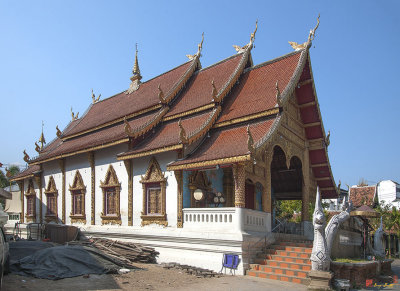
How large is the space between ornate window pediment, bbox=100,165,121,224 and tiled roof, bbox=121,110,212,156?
Result: 4.93 ft

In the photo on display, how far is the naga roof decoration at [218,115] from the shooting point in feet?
36.1

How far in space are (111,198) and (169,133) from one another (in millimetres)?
3217

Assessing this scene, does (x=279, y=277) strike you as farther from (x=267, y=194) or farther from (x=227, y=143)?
(x=227, y=143)

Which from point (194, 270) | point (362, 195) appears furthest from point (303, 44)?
point (362, 195)

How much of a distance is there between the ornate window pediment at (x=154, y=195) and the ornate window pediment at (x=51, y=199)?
19.5 feet

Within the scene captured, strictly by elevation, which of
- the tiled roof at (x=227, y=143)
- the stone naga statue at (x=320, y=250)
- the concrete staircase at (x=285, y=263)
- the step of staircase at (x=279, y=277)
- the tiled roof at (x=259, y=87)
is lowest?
the step of staircase at (x=279, y=277)

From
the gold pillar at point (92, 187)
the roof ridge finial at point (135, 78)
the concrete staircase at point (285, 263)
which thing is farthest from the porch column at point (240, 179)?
the roof ridge finial at point (135, 78)

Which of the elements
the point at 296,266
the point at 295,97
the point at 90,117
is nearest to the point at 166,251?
the point at 296,266

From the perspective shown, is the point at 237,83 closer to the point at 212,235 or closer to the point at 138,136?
the point at 138,136

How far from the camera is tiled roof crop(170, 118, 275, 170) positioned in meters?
10.2

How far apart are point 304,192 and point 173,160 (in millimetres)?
5055

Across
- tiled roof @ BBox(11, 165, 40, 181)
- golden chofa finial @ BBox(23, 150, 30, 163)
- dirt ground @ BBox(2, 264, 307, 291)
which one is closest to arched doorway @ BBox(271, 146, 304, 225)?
dirt ground @ BBox(2, 264, 307, 291)

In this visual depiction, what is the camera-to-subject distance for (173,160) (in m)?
11.7

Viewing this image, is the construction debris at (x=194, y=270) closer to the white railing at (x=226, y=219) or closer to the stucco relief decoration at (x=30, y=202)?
the white railing at (x=226, y=219)
